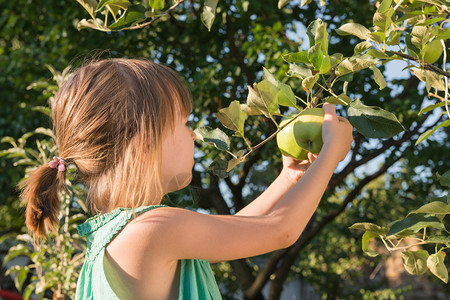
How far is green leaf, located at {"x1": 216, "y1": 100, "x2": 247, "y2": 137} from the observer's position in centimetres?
107

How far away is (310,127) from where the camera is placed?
1128 millimetres

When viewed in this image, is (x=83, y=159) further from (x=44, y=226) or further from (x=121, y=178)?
(x=44, y=226)

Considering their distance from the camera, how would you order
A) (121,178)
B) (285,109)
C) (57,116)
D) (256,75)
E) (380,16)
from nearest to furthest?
(380,16) < (121,178) < (57,116) < (285,109) < (256,75)

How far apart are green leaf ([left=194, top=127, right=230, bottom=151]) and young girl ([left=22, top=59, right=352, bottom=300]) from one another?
0.05 meters

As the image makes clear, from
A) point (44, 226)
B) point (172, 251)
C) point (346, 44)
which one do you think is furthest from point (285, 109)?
point (172, 251)

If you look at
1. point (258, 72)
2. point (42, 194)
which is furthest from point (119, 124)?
point (258, 72)

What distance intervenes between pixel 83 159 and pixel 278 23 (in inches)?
83.9

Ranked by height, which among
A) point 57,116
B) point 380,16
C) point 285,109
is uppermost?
point 380,16

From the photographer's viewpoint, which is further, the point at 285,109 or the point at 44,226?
the point at 285,109

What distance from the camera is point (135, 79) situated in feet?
3.83

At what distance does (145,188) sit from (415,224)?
1.74 feet

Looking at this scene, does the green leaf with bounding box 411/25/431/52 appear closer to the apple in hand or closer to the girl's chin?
the apple in hand

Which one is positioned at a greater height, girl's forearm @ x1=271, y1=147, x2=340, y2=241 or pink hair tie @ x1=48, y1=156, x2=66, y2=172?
pink hair tie @ x1=48, y1=156, x2=66, y2=172

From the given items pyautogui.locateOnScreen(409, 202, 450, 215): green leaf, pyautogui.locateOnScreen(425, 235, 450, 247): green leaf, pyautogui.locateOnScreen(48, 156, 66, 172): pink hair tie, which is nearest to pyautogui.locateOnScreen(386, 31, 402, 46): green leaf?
pyautogui.locateOnScreen(409, 202, 450, 215): green leaf
